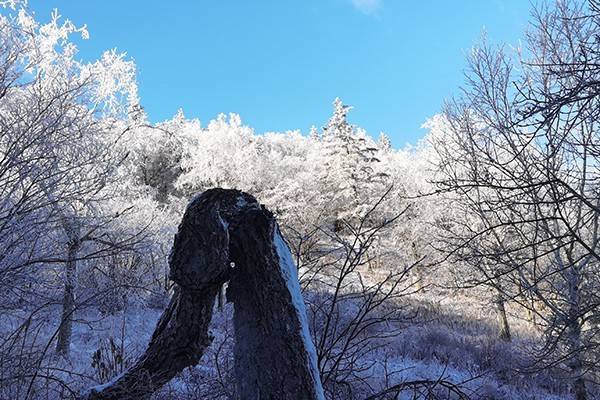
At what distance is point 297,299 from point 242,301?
0.73 feet

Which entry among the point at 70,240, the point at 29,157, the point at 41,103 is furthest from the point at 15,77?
the point at 70,240

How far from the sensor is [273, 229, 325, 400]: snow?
5.14ft

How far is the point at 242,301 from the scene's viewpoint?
1.73 m

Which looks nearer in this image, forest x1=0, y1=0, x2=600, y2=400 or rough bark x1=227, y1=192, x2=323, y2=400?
rough bark x1=227, y1=192, x2=323, y2=400

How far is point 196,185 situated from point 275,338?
29.4m

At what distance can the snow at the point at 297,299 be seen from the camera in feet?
5.14

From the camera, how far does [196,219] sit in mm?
1754

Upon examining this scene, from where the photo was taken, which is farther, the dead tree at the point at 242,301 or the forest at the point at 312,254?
the forest at the point at 312,254

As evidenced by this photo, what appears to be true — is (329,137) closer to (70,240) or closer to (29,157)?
(70,240)

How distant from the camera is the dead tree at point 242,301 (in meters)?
1.56

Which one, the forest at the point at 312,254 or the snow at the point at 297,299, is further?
the forest at the point at 312,254

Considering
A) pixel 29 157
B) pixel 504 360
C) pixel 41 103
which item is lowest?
pixel 504 360

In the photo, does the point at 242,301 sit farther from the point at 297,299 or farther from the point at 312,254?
the point at 312,254

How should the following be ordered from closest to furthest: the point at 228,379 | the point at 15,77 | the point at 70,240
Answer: the point at 228,379
the point at 15,77
the point at 70,240
